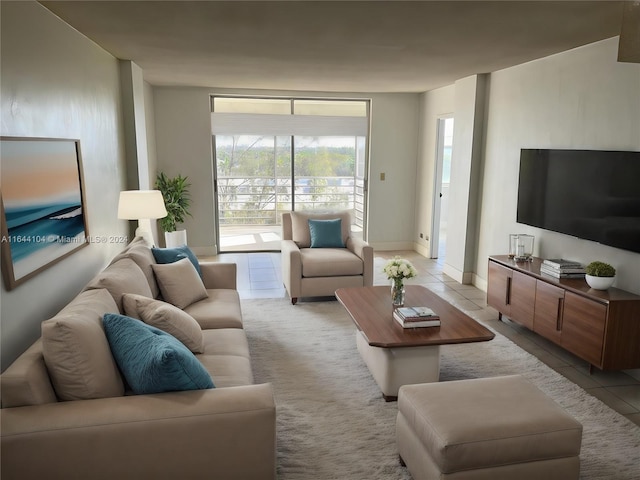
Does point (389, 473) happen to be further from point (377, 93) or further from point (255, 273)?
point (377, 93)

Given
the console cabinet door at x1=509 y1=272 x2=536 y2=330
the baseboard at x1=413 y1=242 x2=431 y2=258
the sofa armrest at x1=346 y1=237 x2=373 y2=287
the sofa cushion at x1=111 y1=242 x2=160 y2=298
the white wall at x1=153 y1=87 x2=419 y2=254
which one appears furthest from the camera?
the baseboard at x1=413 y1=242 x2=431 y2=258

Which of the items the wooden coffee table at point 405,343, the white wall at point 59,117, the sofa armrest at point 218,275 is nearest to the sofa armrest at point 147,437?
the white wall at point 59,117

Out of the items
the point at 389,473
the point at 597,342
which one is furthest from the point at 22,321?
the point at 597,342

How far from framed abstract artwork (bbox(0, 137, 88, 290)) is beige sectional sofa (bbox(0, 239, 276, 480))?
0.53 m

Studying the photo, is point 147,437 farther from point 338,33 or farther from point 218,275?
point 338,33

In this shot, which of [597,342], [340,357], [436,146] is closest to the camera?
[597,342]

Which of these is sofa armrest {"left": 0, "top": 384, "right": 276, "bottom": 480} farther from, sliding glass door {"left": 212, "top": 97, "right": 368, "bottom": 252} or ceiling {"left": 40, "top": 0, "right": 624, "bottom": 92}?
sliding glass door {"left": 212, "top": 97, "right": 368, "bottom": 252}

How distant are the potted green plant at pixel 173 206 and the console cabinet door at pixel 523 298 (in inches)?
164

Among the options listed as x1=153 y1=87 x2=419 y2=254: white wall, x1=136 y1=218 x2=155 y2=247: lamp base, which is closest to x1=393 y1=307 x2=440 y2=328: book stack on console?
x1=136 y1=218 x2=155 y2=247: lamp base

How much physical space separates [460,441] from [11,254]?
7.39 ft

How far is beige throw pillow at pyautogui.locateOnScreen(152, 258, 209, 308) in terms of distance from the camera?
11.1 ft

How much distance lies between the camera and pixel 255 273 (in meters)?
6.17

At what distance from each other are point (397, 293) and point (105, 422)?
225 cm

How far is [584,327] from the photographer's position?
3369 millimetres
